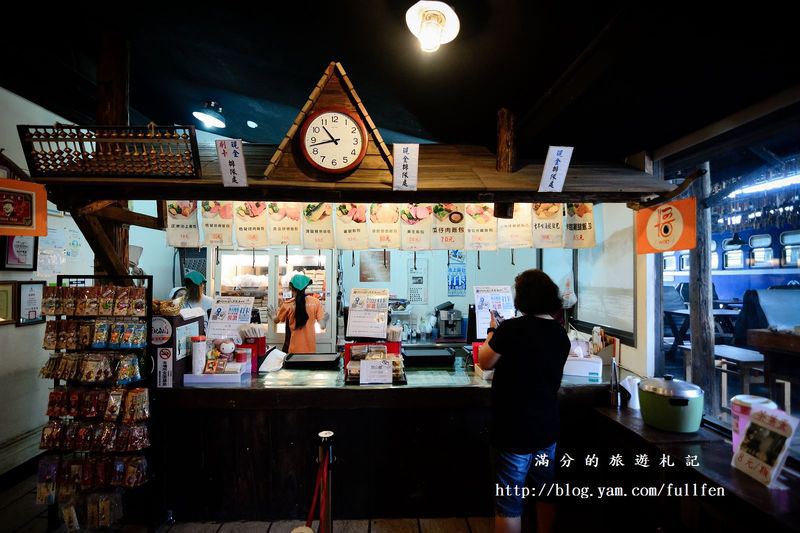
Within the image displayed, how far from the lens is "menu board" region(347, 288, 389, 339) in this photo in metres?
3.48

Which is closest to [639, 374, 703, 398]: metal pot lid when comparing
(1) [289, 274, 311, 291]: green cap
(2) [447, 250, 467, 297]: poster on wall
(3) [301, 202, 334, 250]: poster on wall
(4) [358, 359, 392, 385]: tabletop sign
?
(4) [358, 359, 392, 385]: tabletop sign

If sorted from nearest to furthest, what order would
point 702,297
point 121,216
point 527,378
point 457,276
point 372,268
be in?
point 527,378 < point 121,216 < point 702,297 < point 372,268 < point 457,276

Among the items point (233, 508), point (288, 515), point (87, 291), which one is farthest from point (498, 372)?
point (87, 291)

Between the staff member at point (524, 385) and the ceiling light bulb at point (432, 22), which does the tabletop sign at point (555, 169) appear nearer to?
the staff member at point (524, 385)

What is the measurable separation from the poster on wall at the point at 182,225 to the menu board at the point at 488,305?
10.4 ft

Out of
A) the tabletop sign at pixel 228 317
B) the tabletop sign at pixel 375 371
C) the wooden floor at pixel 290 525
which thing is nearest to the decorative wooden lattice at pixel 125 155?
the tabletop sign at pixel 228 317

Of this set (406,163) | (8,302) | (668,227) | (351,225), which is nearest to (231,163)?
(406,163)

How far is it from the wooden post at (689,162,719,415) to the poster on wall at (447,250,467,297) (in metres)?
4.63

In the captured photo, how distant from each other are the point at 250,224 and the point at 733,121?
4488 millimetres

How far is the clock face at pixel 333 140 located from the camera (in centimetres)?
286

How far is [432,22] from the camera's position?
2713 mm

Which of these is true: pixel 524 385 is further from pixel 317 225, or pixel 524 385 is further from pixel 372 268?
pixel 372 268

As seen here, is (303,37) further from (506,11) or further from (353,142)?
(506,11)

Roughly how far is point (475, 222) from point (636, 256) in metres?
1.69
